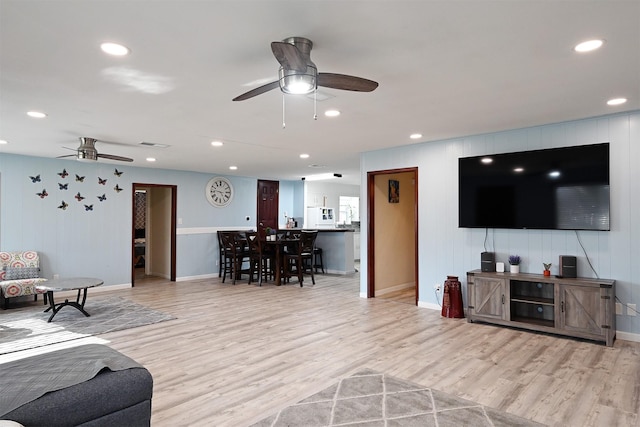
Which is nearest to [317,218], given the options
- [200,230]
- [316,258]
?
[316,258]

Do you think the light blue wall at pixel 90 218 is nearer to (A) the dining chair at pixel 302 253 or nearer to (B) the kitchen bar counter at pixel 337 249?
(A) the dining chair at pixel 302 253

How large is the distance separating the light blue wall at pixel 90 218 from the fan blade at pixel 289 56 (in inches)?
250

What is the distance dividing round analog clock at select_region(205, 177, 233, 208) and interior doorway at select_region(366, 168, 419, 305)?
171 inches

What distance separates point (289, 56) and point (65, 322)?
4.76m

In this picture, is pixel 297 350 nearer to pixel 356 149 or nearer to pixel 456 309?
pixel 456 309

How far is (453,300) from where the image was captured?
16.6 ft

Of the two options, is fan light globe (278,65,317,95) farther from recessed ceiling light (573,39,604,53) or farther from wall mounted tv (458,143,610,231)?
wall mounted tv (458,143,610,231)

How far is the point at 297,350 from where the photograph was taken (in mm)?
3875

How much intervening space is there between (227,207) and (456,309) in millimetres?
6124

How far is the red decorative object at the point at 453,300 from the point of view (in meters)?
5.06

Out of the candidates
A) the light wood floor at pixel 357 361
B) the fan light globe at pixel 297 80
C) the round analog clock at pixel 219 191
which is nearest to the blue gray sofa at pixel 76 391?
the light wood floor at pixel 357 361

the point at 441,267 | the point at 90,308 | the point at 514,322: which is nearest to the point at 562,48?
the point at 514,322

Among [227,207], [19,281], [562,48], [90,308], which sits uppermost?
[562,48]

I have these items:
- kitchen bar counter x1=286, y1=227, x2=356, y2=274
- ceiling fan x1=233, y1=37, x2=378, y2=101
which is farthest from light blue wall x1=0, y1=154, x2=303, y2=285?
ceiling fan x1=233, y1=37, x2=378, y2=101
